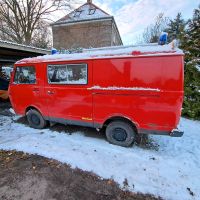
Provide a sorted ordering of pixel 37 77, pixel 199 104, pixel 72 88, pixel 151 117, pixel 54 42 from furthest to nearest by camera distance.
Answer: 1. pixel 54 42
2. pixel 199 104
3. pixel 37 77
4. pixel 72 88
5. pixel 151 117

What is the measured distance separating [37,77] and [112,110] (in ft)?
8.27

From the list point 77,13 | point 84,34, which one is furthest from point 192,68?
point 77,13

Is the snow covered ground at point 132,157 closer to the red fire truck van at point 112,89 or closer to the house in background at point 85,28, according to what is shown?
the red fire truck van at point 112,89

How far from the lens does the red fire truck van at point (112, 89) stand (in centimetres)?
349

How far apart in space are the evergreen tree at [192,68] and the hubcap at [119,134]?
4.04 meters

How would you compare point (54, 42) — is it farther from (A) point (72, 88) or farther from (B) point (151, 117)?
(B) point (151, 117)

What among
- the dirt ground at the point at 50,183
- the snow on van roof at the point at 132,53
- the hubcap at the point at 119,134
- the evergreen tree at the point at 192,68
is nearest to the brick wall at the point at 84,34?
the evergreen tree at the point at 192,68

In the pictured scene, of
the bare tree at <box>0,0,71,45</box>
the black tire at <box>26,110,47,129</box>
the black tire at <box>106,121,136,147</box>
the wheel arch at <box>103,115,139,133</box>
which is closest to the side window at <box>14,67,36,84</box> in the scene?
the black tire at <box>26,110,47,129</box>

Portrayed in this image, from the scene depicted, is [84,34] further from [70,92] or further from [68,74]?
[70,92]

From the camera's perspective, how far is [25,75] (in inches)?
204

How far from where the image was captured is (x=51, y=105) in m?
4.93

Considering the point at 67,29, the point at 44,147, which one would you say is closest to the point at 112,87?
the point at 44,147

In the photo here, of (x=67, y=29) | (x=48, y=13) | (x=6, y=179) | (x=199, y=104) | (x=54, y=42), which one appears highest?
(x=48, y=13)

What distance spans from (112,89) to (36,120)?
3020 millimetres
